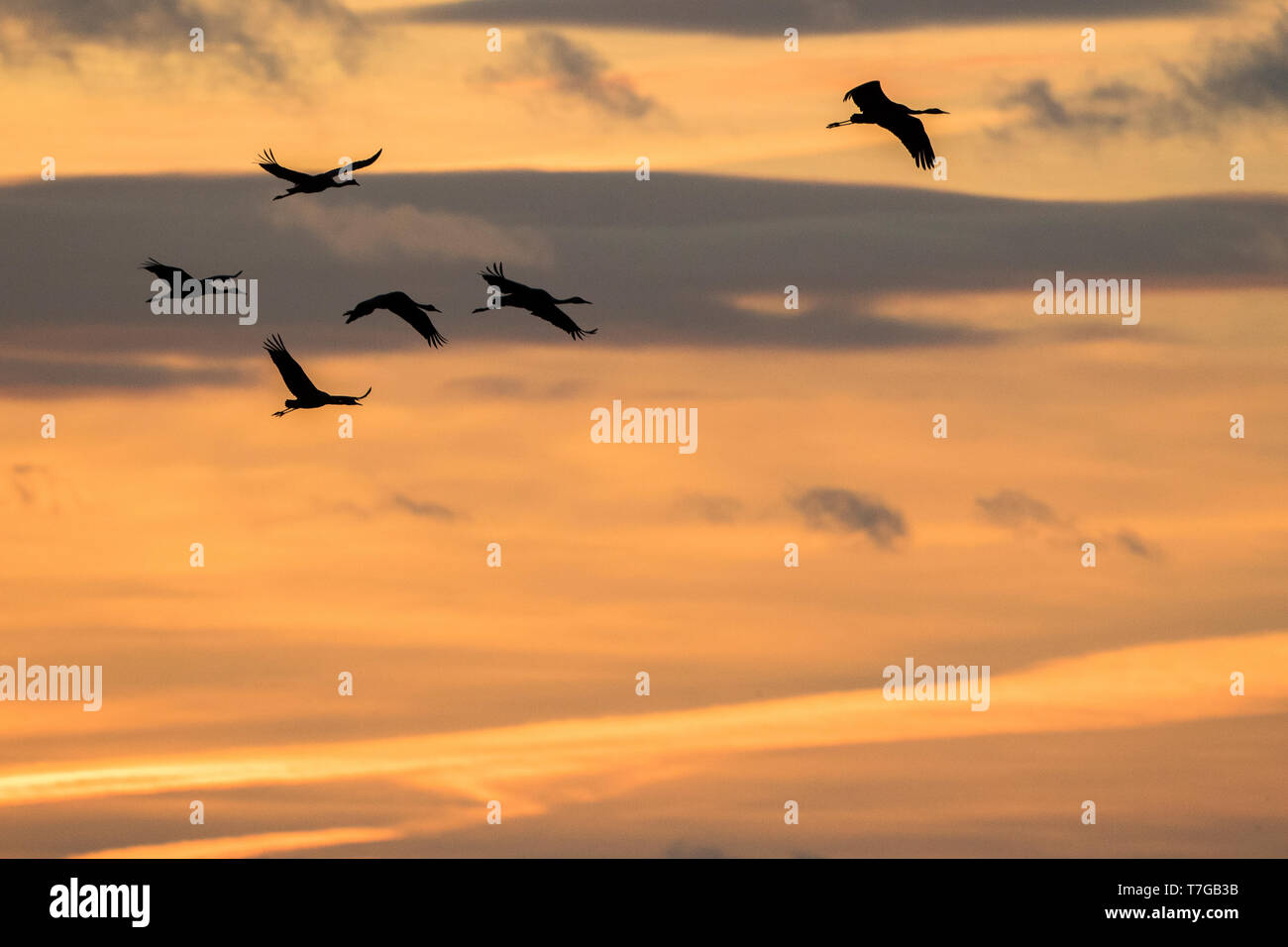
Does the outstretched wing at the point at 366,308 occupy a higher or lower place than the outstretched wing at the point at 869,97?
lower

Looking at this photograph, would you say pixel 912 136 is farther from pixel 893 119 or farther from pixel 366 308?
pixel 366 308

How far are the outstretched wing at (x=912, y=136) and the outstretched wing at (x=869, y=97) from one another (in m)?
0.56

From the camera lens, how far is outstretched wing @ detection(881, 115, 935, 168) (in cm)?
5281

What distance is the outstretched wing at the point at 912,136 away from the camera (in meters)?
52.8

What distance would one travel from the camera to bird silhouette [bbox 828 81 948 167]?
5181 centimetres

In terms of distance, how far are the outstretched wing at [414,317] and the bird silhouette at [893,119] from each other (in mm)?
9995

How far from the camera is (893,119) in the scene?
52625 mm

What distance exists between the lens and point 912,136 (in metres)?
53.1

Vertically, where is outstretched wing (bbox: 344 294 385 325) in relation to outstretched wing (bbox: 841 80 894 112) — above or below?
below

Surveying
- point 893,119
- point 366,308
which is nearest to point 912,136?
point 893,119

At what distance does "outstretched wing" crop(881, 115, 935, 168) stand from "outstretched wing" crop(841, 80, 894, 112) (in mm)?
564

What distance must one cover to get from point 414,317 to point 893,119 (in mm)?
11365

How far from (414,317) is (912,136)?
38.4 feet
